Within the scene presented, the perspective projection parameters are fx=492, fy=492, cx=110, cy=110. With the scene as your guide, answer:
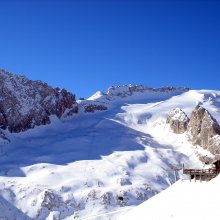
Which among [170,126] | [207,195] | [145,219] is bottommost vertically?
[145,219]

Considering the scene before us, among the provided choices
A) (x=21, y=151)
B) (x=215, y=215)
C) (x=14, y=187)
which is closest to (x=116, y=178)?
(x=14, y=187)

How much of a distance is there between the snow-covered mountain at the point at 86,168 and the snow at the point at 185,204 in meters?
44.3

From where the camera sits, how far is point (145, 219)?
58000 millimetres

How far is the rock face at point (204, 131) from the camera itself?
168200mm

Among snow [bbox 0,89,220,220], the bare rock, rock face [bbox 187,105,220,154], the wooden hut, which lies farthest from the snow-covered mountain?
the wooden hut

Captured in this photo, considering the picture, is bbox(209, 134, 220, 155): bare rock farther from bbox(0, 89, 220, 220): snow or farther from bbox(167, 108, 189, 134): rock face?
bbox(167, 108, 189, 134): rock face

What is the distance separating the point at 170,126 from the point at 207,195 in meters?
145

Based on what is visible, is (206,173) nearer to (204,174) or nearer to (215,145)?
(204,174)

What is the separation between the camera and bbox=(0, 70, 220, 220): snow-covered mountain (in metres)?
127

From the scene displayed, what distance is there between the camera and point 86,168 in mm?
151000

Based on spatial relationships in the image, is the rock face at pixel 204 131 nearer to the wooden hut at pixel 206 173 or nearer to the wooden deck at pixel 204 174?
the wooden hut at pixel 206 173

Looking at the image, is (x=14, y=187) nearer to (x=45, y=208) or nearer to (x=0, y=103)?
(x=45, y=208)

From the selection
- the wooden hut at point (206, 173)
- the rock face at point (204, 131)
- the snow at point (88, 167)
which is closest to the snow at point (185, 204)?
the wooden hut at point (206, 173)

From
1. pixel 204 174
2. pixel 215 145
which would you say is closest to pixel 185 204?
pixel 204 174
